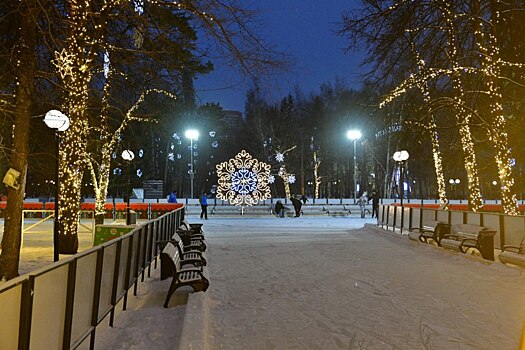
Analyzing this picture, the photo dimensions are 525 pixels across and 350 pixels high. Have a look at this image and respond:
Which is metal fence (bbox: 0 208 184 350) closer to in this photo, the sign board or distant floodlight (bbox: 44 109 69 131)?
distant floodlight (bbox: 44 109 69 131)

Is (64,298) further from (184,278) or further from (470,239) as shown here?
(470,239)

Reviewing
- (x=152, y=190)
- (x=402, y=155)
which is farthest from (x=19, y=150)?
(x=152, y=190)

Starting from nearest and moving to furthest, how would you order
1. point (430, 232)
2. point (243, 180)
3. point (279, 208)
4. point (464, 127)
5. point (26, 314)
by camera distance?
1. point (26, 314)
2. point (430, 232)
3. point (464, 127)
4. point (279, 208)
5. point (243, 180)

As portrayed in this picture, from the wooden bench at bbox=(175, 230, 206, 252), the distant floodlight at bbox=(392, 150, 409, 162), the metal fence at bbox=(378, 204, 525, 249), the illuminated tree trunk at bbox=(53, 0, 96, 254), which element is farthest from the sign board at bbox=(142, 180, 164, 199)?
the wooden bench at bbox=(175, 230, 206, 252)

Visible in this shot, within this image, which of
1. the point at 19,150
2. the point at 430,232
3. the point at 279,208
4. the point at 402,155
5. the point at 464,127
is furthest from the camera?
the point at 279,208

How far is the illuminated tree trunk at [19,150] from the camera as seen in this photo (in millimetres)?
9438

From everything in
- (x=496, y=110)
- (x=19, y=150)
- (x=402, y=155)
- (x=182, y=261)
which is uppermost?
(x=496, y=110)

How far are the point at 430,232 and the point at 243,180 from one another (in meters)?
19.6

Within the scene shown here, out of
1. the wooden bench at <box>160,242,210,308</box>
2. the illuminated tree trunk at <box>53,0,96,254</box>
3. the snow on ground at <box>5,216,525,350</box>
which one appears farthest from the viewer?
the illuminated tree trunk at <box>53,0,96,254</box>

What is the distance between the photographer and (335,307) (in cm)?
700

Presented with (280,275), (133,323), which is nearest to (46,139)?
(280,275)

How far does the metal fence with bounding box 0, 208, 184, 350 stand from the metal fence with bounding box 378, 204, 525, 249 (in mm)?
9403

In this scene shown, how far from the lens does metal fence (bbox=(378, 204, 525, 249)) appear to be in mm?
11844

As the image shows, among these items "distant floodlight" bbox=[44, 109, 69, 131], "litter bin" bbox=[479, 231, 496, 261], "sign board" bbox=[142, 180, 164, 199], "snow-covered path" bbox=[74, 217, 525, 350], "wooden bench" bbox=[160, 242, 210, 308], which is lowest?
"snow-covered path" bbox=[74, 217, 525, 350]
